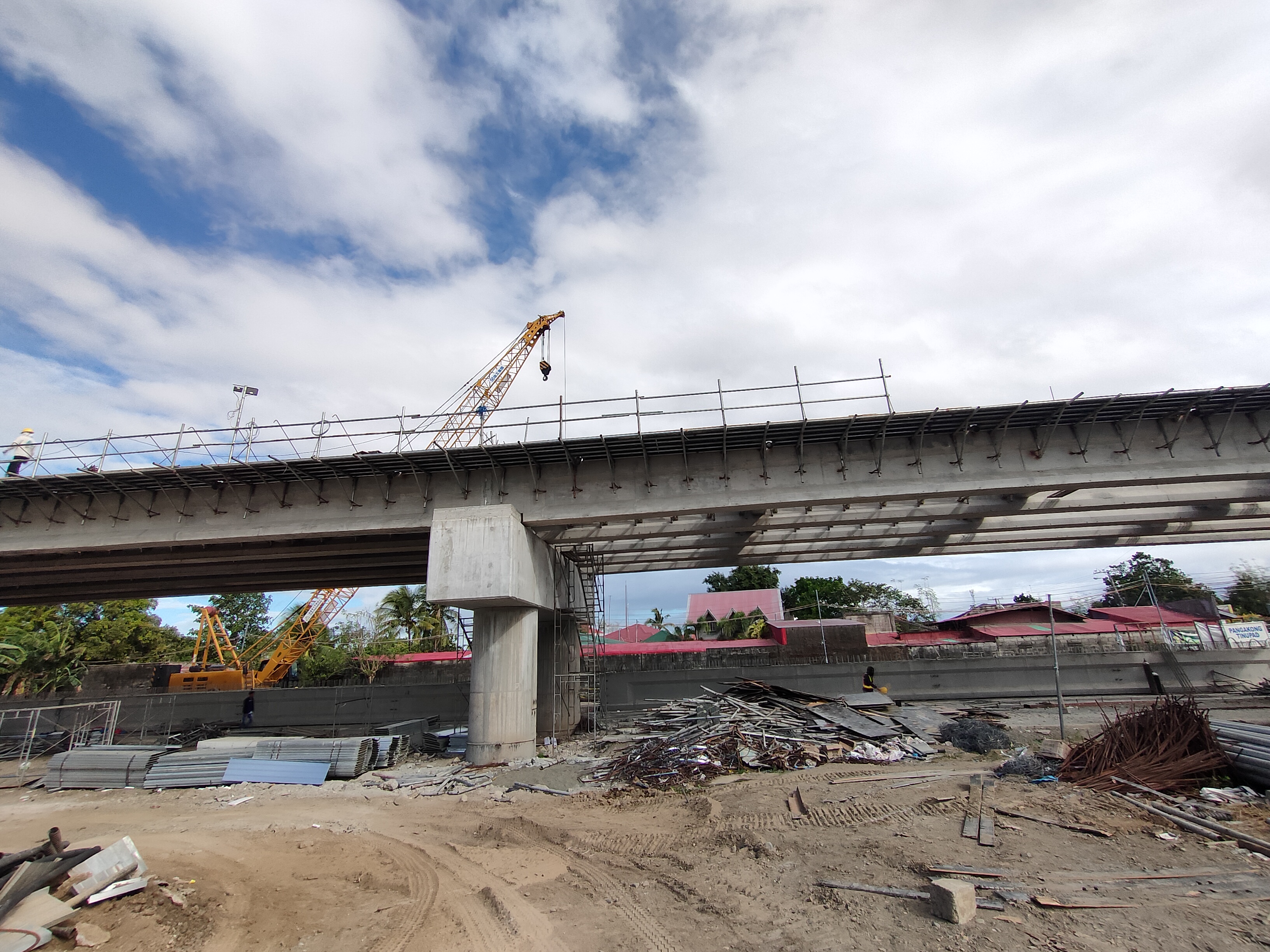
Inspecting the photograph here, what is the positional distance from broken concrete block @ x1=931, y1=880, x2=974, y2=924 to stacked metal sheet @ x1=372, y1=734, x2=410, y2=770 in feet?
48.1

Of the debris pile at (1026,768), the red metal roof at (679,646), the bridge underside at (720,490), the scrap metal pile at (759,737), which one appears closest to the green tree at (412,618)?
the red metal roof at (679,646)

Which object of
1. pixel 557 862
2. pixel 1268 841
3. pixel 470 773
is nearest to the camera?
pixel 1268 841

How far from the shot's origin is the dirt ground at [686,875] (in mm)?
5348

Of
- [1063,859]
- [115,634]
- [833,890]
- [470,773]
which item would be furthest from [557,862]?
[115,634]

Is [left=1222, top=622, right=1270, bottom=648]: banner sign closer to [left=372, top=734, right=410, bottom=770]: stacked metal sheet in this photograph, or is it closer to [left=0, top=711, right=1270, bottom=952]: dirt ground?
[left=0, top=711, right=1270, bottom=952]: dirt ground

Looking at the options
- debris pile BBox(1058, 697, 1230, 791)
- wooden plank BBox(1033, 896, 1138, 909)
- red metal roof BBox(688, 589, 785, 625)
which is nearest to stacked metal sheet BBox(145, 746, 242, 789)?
wooden plank BBox(1033, 896, 1138, 909)

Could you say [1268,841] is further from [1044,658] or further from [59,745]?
[59,745]

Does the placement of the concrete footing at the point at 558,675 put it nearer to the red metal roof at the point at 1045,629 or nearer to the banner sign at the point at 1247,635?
the red metal roof at the point at 1045,629

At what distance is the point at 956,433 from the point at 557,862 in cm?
1401

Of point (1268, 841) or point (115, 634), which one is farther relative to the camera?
point (115, 634)

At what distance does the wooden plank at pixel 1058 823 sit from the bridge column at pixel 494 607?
1137 centimetres

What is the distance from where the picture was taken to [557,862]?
7980 millimetres

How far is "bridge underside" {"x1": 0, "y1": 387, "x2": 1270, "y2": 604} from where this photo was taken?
15.5 m

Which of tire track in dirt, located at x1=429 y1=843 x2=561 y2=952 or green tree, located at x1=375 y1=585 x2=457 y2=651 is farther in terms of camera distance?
green tree, located at x1=375 y1=585 x2=457 y2=651
